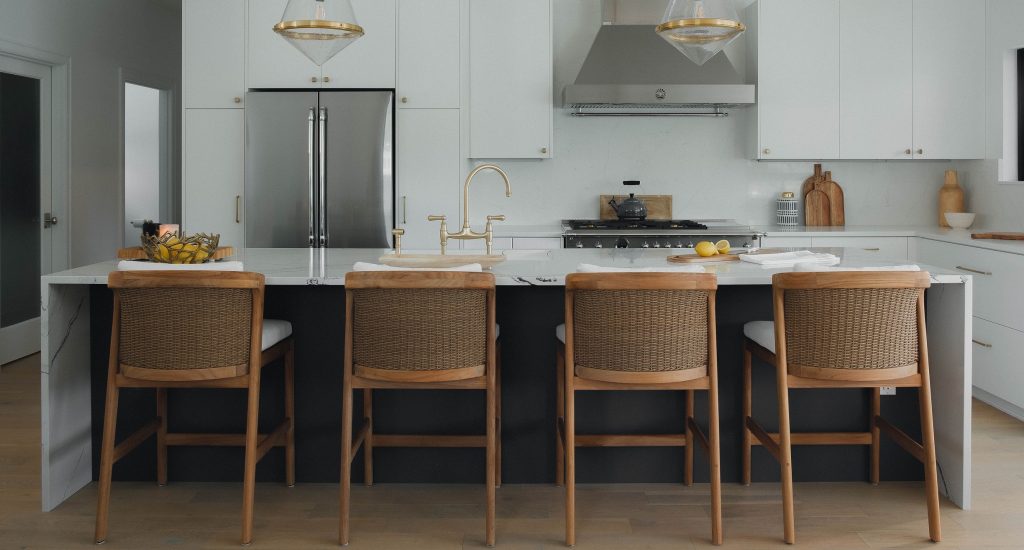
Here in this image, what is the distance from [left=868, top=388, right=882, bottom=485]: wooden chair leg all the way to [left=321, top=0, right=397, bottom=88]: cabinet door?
10.6 ft

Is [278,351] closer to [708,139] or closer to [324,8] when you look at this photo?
[324,8]

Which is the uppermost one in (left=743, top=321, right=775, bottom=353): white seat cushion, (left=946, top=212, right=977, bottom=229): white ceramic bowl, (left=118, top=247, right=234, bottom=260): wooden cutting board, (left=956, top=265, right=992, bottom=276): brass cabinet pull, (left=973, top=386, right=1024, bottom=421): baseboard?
(left=946, top=212, right=977, bottom=229): white ceramic bowl

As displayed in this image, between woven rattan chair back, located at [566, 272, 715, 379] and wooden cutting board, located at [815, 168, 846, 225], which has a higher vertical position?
wooden cutting board, located at [815, 168, 846, 225]

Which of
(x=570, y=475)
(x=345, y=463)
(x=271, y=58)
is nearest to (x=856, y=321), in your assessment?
(x=570, y=475)

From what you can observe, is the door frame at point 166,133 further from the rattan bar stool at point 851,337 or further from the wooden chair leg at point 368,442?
the rattan bar stool at point 851,337

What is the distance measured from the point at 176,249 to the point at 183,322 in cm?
46

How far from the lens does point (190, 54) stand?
209 inches

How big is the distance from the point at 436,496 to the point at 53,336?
143cm

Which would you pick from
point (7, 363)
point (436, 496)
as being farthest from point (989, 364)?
point (7, 363)

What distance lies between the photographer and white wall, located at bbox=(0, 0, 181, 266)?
5.87 m

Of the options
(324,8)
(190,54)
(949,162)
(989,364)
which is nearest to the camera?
(324,8)

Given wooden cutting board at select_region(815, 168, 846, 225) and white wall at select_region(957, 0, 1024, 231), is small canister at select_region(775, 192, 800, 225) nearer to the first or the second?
wooden cutting board at select_region(815, 168, 846, 225)

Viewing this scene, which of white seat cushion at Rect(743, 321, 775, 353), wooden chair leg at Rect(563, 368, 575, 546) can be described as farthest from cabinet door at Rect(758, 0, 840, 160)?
wooden chair leg at Rect(563, 368, 575, 546)

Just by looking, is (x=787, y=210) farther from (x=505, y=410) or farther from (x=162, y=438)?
(x=162, y=438)
